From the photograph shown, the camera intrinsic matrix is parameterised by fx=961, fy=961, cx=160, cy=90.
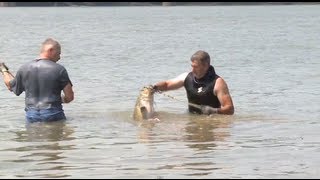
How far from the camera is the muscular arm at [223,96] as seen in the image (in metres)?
12.1

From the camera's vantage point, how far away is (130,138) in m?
11.3

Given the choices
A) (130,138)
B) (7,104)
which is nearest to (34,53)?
(7,104)

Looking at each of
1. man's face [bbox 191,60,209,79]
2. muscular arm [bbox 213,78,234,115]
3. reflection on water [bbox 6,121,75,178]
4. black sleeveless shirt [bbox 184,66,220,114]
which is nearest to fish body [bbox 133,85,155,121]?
black sleeveless shirt [bbox 184,66,220,114]

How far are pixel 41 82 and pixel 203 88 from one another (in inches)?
85.6

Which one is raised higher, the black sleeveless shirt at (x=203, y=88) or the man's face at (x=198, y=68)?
the man's face at (x=198, y=68)

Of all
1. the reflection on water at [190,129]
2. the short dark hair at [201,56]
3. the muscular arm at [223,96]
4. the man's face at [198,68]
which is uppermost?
the short dark hair at [201,56]

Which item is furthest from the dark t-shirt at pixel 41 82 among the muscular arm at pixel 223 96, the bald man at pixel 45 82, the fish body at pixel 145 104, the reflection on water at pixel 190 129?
the muscular arm at pixel 223 96

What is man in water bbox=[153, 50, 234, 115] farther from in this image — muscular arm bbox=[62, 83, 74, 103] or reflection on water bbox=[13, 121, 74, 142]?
muscular arm bbox=[62, 83, 74, 103]

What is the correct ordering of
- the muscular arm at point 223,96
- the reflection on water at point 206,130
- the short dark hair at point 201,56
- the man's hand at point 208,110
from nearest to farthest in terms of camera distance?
the reflection on water at point 206,130, the short dark hair at point 201,56, the muscular arm at point 223,96, the man's hand at point 208,110

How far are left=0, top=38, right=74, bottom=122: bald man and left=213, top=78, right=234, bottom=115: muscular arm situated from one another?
1941 millimetres

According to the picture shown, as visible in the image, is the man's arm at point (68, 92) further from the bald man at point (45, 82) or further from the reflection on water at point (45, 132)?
the reflection on water at point (45, 132)

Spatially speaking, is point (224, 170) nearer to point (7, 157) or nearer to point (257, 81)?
point (7, 157)

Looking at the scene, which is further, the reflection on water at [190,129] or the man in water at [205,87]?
the man in water at [205,87]

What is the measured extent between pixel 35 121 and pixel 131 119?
6.30ft
